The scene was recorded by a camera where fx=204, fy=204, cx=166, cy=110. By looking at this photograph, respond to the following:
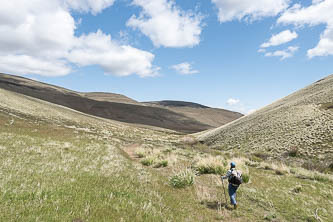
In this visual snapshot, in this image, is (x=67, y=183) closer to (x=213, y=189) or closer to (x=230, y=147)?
(x=213, y=189)

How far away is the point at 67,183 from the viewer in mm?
7188

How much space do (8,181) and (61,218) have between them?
3650 mm

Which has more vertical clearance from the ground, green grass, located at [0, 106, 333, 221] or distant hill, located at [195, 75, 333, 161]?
distant hill, located at [195, 75, 333, 161]

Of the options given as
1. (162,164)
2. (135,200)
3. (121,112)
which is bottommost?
(162,164)

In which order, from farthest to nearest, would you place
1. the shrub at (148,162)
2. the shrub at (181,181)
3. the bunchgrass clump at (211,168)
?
the shrub at (148,162) < the bunchgrass clump at (211,168) < the shrub at (181,181)

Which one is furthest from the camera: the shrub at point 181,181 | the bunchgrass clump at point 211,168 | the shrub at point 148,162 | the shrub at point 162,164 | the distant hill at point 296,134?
the distant hill at point 296,134

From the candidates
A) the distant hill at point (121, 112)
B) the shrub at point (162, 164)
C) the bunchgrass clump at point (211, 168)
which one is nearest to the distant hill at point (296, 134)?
the bunchgrass clump at point (211, 168)

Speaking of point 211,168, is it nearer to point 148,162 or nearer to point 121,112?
point 148,162

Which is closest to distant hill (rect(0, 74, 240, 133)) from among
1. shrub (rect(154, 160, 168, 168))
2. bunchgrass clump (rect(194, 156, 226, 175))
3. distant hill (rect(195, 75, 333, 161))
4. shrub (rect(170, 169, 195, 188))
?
distant hill (rect(195, 75, 333, 161))

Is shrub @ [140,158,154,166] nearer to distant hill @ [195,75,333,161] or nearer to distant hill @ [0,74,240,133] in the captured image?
distant hill @ [195,75,333,161]

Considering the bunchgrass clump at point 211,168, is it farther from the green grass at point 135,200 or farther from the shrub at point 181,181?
the shrub at point 181,181

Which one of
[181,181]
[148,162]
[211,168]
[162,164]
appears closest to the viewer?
[181,181]

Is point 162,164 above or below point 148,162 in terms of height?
above

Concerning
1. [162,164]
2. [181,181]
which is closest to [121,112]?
[162,164]
